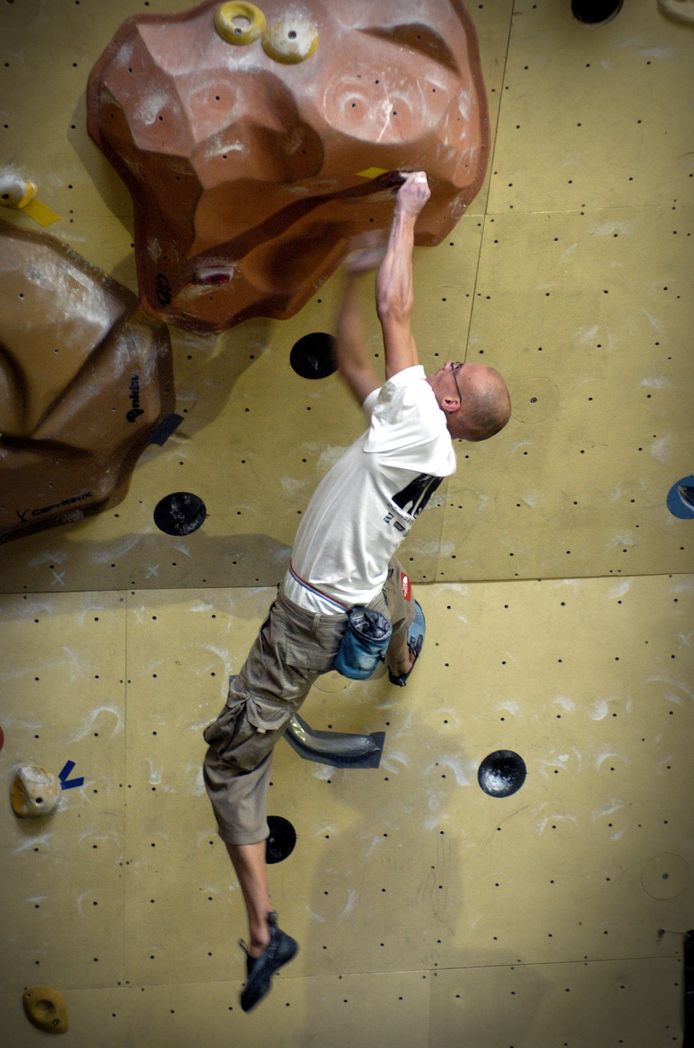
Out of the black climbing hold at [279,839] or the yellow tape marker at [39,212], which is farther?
the black climbing hold at [279,839]

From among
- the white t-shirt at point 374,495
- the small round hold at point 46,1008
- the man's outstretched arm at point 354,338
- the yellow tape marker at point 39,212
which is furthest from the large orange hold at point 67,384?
the small round hold at point 46,1008

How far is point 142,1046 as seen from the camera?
3.45 meters

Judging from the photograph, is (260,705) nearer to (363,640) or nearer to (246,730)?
(246,730)

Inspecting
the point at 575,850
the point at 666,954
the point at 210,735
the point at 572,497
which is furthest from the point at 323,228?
the point at 666,954

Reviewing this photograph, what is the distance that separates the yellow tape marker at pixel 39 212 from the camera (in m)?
2.73

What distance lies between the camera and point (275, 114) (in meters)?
2.51

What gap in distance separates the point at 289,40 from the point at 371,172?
351mm

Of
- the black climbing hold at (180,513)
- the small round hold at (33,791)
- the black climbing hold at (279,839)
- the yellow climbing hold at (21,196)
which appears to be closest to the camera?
the yellow climbing hold at (21,196)

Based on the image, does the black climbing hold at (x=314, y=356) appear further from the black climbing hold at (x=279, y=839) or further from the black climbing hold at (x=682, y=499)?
the black climbing hold at (x=279, y=839)

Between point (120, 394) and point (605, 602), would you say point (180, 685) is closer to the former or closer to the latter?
point (120, 394)

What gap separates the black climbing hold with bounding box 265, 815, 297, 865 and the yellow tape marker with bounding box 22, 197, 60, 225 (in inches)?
74.8

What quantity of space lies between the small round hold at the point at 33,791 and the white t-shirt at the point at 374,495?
1.16m

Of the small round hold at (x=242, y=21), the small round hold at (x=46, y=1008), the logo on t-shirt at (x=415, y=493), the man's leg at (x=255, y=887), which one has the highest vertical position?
the small round hold at (x=242, y=21)

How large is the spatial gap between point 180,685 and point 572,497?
1.33m
